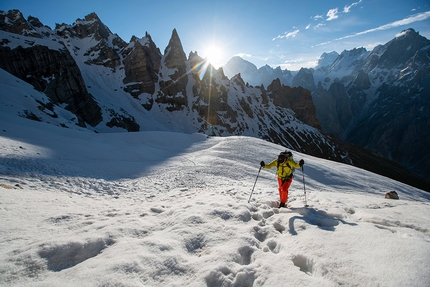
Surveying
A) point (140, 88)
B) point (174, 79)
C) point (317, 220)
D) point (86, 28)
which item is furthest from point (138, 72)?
point (317, 220)

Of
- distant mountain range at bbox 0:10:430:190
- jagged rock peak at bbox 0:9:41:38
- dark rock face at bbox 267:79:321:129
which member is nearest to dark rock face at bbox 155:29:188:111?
distant mountain range at bbox 0:10:430:190

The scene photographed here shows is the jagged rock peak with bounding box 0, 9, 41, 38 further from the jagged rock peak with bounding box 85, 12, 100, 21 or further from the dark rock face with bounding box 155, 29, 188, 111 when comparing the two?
the dark rock face with bounding box 155, 29, 188, 111

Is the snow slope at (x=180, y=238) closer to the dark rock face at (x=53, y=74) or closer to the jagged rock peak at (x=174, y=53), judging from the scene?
the dark rock face at (x=53, y=74)

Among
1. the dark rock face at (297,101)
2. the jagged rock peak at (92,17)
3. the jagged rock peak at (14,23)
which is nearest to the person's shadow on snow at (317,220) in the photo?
the jagged rock peak at (14,23)

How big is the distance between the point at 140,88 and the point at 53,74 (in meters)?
37.8

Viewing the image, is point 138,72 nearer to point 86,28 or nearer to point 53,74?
point 86,28

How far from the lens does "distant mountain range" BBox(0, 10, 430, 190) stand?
50.4 meters

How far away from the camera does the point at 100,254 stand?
146 inches

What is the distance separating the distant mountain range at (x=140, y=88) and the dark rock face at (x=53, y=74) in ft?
0.59

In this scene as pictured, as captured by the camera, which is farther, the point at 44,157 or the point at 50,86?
the point at 50,86

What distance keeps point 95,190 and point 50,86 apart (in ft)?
186

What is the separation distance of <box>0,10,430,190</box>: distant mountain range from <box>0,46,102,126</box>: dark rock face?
0.59ft

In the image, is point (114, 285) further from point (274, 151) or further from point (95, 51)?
point (95, 51)

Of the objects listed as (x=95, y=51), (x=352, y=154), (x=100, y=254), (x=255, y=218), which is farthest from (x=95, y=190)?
(x=352, y=154)
